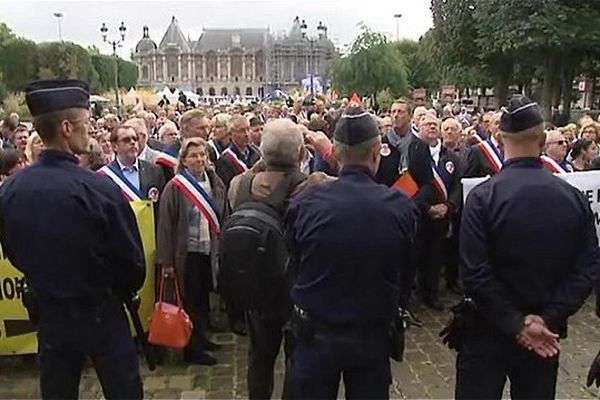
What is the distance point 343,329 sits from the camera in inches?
134

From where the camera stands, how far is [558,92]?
3900 cm

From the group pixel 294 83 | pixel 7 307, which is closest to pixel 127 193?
pixel 7 307

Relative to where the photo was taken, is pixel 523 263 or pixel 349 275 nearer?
pixel 349 275

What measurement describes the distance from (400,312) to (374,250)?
1.72ft

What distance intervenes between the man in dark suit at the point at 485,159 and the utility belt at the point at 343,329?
4201mm

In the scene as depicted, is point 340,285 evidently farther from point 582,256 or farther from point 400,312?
point 582,256

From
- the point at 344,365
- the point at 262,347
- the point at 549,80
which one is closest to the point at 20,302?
the point at 262,347

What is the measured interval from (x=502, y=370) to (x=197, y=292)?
320 cm

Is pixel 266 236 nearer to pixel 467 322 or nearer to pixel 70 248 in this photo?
pixel 70 248

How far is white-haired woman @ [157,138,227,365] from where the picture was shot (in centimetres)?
583

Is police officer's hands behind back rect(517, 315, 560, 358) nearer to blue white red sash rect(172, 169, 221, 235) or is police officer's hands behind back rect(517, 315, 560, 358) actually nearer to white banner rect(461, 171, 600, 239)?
blue white red sash rect(172, 169, 221, 235)

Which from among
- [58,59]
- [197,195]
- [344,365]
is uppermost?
[58,59]

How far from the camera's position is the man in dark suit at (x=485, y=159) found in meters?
7.43

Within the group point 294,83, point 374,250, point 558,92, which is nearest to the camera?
point 374,250
